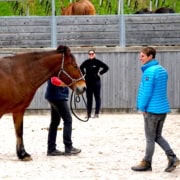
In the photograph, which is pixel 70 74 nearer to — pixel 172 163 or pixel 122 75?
pixel 172 163

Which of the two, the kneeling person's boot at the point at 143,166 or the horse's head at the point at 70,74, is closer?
the kneeling person's boot at the point at 143,166

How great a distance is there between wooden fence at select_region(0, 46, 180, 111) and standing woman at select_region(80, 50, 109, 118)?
58.6 inches

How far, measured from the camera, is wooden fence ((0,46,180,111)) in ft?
62.8

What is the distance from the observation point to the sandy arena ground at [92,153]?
9797 millimetres

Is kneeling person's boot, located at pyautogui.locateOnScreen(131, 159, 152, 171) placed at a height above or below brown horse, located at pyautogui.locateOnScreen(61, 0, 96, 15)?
below

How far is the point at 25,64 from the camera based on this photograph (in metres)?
11.1

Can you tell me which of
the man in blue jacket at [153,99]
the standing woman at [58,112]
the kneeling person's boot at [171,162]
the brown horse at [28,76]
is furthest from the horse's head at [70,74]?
the kneeling person's boot at [171,162]

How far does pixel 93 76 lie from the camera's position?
17.5 meters

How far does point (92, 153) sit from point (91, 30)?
26.8ft

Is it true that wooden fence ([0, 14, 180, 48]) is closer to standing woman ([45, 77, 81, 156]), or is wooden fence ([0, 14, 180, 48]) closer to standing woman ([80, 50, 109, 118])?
standing woman ([80, 50, 109, 118])

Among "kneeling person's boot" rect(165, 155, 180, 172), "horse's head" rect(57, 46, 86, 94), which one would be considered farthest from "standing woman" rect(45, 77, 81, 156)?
"kneeling person's boot" rect(165, 155, 180, 172)

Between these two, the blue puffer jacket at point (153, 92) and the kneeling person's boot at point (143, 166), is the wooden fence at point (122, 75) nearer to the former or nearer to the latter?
the kneeling person's boot at point (143, 166)

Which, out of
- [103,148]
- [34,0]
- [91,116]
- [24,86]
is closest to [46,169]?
[24,86]

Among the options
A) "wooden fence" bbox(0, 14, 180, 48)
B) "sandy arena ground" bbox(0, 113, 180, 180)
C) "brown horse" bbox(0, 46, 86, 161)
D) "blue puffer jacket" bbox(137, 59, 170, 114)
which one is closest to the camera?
"blue puffer jacket" bbox(137, 59, 170, 114)
